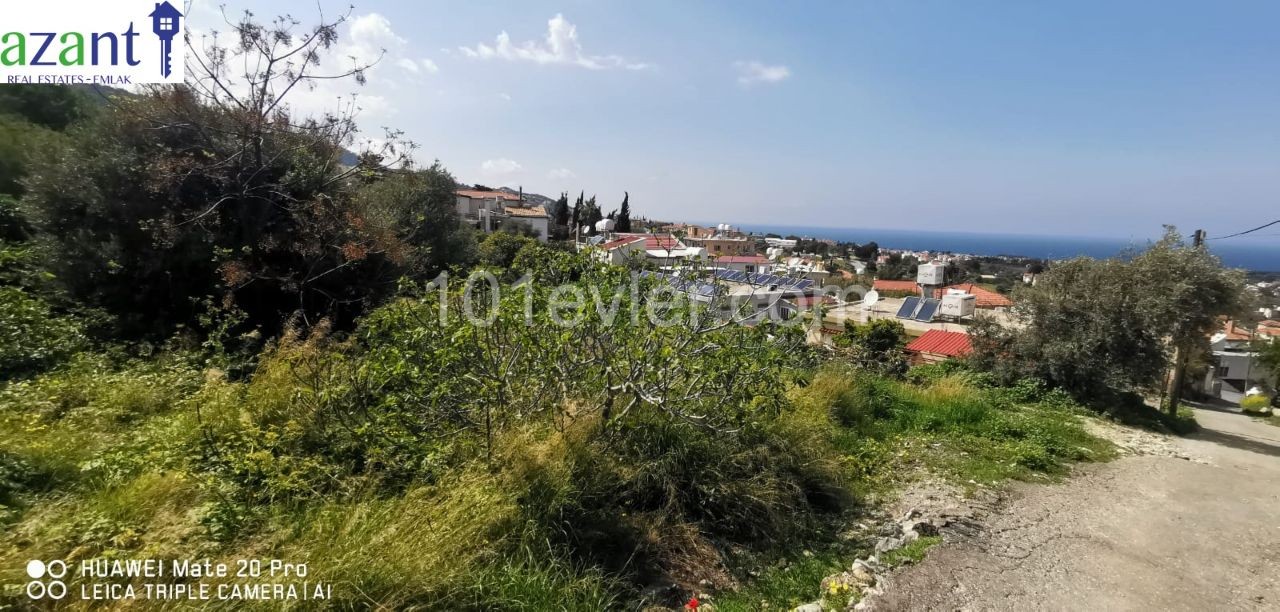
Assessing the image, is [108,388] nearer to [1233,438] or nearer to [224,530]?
[224,530]

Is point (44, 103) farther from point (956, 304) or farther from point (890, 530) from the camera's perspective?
point (956, 304)

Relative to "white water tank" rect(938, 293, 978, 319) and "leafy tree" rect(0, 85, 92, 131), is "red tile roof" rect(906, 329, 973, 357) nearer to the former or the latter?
"white water tank" rect(938, 293, 978, 319)

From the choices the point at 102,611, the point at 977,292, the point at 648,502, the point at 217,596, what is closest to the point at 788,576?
the point at 648,502

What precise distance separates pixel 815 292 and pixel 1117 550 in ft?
16.3

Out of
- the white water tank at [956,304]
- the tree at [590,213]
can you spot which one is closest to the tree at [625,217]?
the tree at [590,213]

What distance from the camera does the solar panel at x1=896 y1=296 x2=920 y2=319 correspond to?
28.4 meters

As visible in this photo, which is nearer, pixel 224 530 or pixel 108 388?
pixel 224 530

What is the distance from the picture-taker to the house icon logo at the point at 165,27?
22.2 ft

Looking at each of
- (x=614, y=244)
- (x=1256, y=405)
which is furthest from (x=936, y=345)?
(x=614, y=244)

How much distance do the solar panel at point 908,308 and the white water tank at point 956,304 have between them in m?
2.43

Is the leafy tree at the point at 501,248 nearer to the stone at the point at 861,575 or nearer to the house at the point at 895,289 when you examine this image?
the stone at the point at 861,575

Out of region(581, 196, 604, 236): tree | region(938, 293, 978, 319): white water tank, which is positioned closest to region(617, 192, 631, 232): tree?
region(581, 196, 604, 236): tree

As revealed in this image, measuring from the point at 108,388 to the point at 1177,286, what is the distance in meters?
14.9

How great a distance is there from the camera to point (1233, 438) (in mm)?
9781
